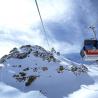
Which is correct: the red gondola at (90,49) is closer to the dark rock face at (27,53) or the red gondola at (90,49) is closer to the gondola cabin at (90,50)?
the gondola cabin at (90,50)

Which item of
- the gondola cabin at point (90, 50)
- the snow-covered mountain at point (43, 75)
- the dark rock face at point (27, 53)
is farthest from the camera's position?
the dark rock face at point (27, 53)

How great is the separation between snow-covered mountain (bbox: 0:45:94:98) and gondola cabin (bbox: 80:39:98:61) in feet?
162

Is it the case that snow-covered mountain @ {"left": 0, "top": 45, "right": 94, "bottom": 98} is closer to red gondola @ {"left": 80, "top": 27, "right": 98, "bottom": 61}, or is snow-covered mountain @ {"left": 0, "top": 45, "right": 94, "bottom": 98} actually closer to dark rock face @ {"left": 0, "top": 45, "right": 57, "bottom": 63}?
dark rock face @ {"left": 0, "top": 45, "right": 57, "bottom": 63}

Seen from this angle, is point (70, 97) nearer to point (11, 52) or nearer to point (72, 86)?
point (72, 86)

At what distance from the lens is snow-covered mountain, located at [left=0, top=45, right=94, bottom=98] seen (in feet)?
269

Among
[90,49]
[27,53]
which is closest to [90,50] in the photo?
[90,49]

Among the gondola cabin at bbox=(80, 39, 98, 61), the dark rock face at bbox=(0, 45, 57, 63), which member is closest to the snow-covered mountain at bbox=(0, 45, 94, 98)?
the dark rock face at bbox=(0, 45, 57, 63)

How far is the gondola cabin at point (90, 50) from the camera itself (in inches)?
910

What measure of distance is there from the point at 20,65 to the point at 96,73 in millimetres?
37417

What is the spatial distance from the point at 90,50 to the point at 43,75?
70048 mm

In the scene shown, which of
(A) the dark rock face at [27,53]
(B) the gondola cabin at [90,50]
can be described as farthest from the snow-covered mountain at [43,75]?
(B) the gondola cabin at [90,50]

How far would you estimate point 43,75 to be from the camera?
306 ft

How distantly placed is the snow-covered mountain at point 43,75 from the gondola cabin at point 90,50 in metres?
49.5

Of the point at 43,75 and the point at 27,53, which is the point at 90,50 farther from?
the point at 27,53
